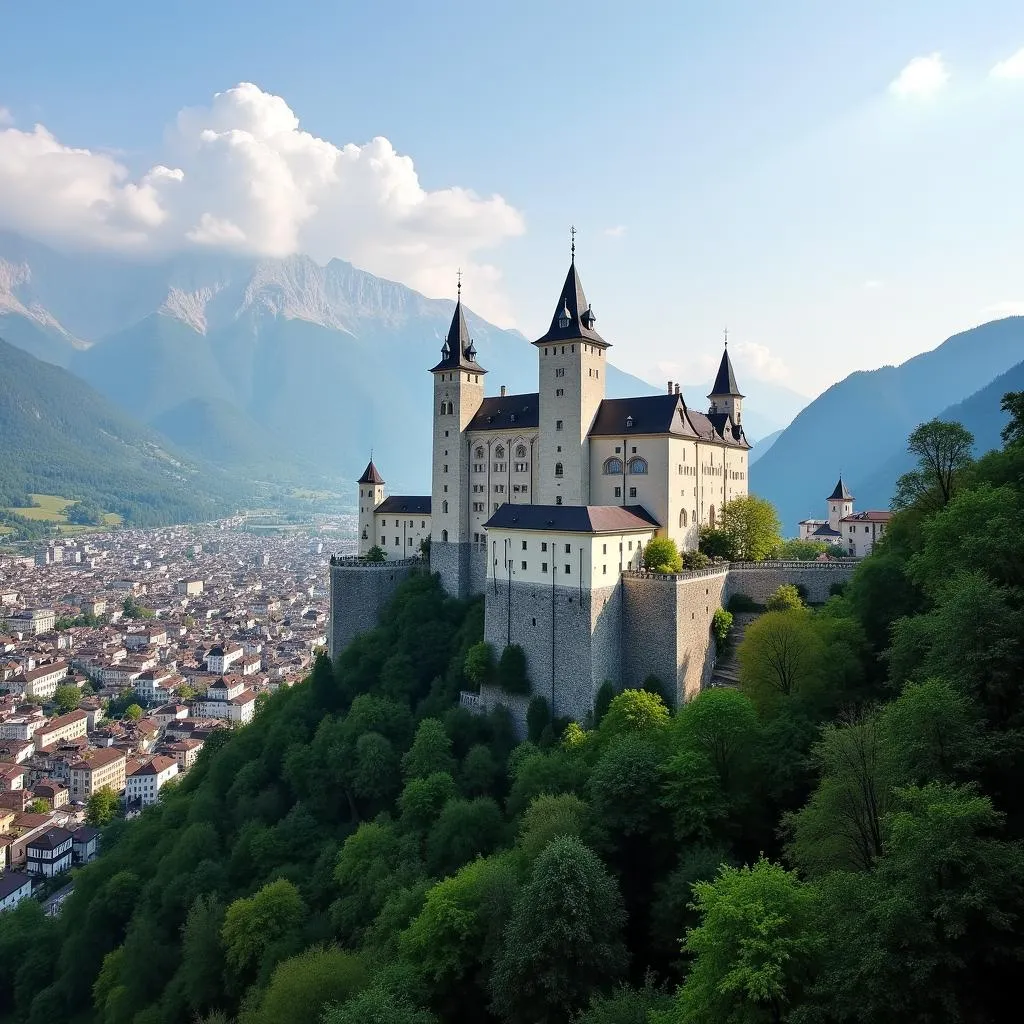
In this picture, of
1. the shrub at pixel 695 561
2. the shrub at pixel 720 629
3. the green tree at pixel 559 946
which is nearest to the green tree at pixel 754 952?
the green tree at pixel 559 946

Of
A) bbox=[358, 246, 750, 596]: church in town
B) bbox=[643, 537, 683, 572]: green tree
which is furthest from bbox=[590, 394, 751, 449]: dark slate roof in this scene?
bbox=[643, 537, 683, 572]: green tree

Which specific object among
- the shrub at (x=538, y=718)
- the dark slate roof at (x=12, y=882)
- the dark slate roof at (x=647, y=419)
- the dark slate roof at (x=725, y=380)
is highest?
the dark slate roof at (x=725, y=380)

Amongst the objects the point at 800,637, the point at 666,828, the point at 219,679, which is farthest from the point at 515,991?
the point at 219,679

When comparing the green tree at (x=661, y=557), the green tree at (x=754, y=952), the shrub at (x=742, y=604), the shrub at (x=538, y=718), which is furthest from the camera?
the shrub at (x=742, y=604)

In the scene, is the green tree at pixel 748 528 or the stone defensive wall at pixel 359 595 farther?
the stone defensive wall at pixel 359 595

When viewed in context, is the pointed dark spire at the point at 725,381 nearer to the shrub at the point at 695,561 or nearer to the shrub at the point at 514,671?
the shrub at the point at 695,561

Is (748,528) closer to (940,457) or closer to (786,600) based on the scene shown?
(786,600)
